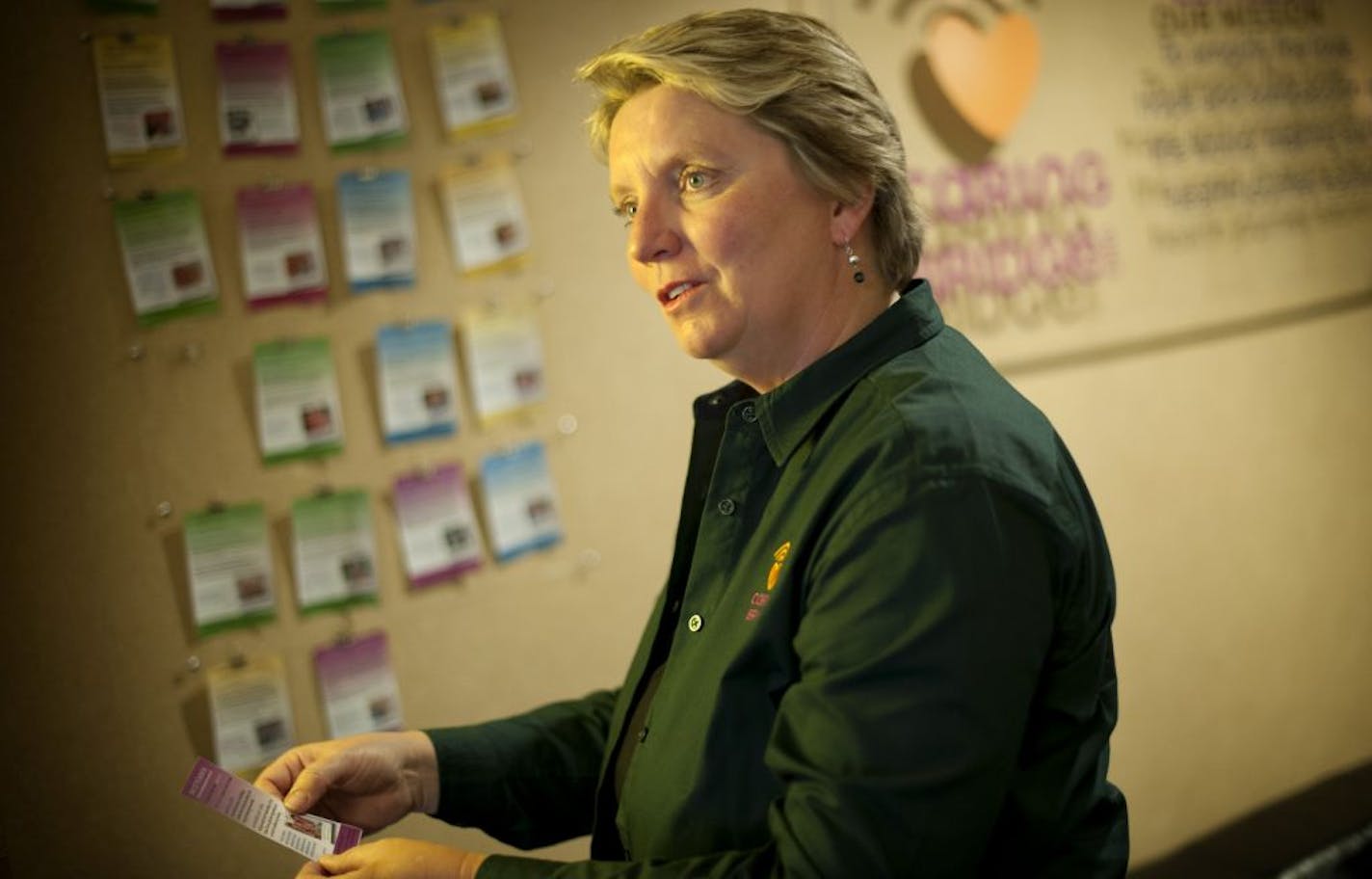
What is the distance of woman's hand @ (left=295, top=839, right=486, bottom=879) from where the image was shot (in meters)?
1.17

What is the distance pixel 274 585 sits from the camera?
203 cm

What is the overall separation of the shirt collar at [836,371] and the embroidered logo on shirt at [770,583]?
0.13 metres

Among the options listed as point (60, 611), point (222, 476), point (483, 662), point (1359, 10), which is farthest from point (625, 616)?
point (1359, 10)

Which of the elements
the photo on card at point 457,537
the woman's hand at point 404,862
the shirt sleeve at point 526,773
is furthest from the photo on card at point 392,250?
the woman's hand at point 404,862

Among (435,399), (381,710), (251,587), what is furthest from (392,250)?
(381,710)

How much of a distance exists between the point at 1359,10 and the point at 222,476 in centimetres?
364

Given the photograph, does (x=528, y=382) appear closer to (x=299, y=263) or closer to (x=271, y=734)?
(x=299, y=263)

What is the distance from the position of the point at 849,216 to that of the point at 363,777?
88 cm

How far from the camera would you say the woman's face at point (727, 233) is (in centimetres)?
127

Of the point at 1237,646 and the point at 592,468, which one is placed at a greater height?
the point at 592,468

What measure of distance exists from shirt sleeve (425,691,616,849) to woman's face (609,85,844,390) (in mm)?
583

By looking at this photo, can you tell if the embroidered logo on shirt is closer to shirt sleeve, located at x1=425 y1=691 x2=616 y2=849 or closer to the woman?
the woman

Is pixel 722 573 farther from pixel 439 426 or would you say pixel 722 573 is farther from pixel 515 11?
pixel 515 11

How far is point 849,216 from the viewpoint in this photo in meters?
1.33
